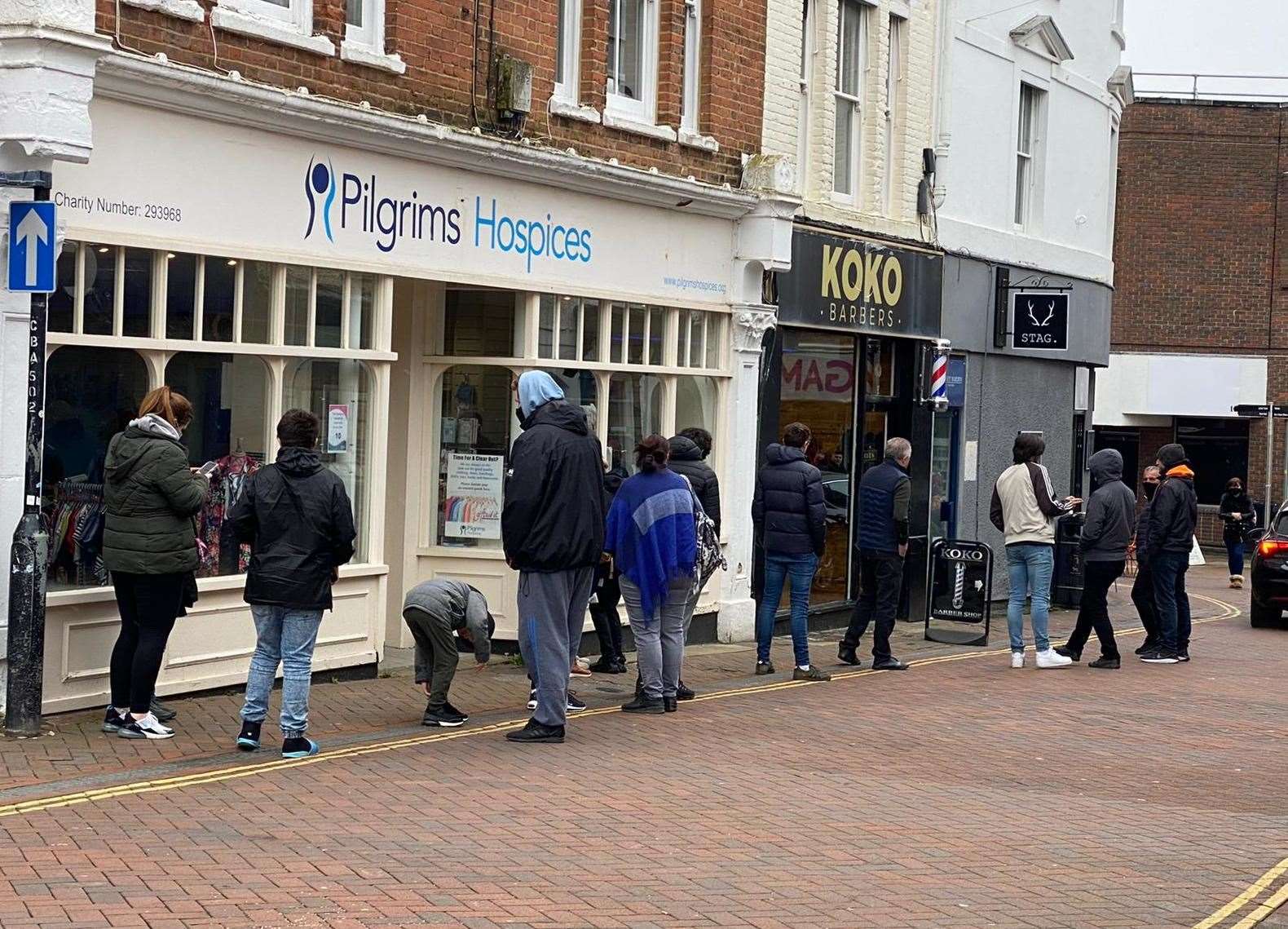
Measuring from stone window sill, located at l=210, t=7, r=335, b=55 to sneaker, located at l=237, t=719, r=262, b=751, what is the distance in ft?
14.1

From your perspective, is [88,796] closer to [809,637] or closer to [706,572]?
[706,572]

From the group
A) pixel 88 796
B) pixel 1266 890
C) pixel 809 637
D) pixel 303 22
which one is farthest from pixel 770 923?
pixel 809 637

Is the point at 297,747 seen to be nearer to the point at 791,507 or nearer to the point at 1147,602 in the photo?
the point at 791,507

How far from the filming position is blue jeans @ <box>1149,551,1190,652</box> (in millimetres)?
16031

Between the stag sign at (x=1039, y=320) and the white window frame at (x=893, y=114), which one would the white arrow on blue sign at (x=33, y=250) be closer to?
the white window frame at (x=893, y=114)

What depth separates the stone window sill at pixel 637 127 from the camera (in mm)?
14734

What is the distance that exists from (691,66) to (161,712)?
8258 millimetres

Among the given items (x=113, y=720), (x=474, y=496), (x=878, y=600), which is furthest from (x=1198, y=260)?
(x=113, y=720)

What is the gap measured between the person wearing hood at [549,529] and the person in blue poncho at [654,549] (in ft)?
3.08

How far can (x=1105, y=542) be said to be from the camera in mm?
15258

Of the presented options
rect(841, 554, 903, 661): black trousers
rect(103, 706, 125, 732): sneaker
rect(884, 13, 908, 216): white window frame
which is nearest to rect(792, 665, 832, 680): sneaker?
rect(841, 554, 903, 661): black trousers

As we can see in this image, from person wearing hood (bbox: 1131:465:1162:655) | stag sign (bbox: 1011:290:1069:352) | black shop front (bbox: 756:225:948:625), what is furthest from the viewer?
stag sign (bbox: 1011:290:1069:352)

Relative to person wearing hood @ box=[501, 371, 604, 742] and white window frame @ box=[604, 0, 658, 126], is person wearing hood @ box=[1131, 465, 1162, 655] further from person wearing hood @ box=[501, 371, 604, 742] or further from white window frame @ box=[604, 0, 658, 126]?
person wearing hood @ box=[501, 371, 604, 742]

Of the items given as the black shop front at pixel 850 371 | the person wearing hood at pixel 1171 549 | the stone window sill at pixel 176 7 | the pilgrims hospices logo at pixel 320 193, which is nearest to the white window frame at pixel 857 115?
the black shop front at pixel 850 371
